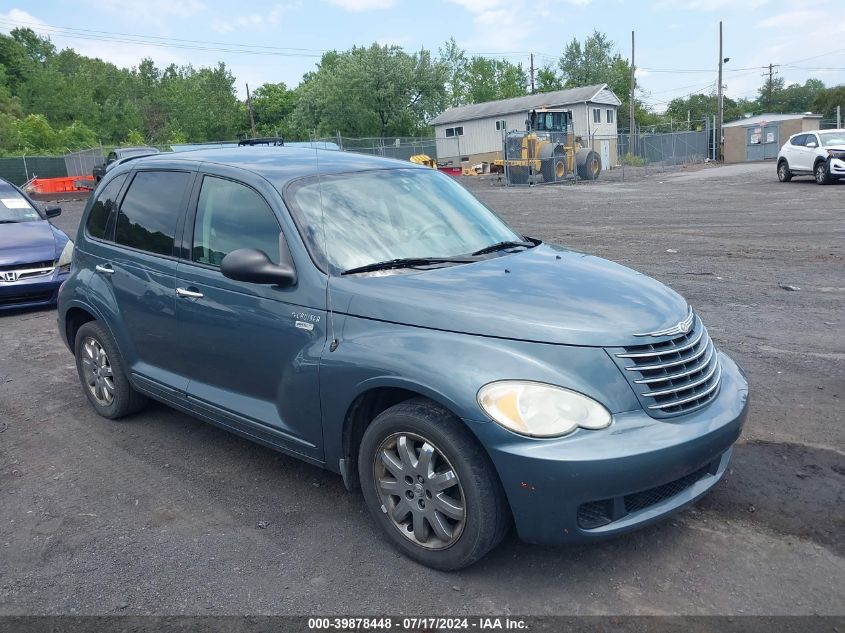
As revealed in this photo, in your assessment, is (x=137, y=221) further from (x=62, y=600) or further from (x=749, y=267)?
(x=749, y=267)

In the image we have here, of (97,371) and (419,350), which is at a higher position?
(419,350)

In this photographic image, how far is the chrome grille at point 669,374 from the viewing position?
3.12 meters

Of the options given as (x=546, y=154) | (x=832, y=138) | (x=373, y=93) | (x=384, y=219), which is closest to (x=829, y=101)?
(x=373, y=93)

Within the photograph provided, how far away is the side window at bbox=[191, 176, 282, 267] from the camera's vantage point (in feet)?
13.2

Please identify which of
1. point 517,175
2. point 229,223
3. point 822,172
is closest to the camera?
point 229,223

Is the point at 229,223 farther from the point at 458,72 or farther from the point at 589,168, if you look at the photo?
the point at 458,72

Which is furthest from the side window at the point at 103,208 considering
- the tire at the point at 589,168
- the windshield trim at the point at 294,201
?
the tire at the point at 589,168

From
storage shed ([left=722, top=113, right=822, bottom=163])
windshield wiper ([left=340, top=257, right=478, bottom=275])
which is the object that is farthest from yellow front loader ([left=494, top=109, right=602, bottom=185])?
windshield wiper ([left=340, top=257, right=478, bottom=275])

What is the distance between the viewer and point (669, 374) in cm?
321

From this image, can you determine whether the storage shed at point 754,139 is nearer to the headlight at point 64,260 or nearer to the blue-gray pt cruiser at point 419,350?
the headlight at point 64,260

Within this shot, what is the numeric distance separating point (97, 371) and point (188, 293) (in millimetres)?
1594

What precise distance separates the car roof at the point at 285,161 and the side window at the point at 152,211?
5.3 inches

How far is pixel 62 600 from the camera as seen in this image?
10.6ft

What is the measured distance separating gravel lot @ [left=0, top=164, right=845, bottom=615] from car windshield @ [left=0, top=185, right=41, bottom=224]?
449 centimetres
